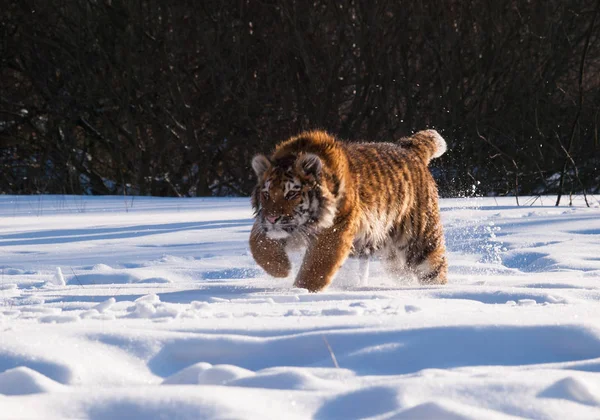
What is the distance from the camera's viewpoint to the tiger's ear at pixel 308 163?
189 inches

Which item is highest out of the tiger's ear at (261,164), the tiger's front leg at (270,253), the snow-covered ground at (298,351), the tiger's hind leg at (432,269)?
the tiger's ear at (261,164)

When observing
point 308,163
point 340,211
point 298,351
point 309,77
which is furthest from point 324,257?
point 309,77

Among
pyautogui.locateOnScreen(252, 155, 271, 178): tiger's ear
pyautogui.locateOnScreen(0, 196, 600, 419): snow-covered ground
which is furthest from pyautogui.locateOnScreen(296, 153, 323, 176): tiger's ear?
pyautogui.locateOnScreen(0, 196, 600, 419): snow-covered ground

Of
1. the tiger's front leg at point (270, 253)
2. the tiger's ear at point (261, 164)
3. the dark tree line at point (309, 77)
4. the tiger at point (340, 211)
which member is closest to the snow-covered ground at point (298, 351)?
the tiger's front leg at point (270, 253)

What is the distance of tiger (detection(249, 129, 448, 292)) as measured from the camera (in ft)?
15.7

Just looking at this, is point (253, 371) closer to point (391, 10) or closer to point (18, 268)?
point (18, 268)

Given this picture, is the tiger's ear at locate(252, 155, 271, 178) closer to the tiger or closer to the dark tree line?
the tiger

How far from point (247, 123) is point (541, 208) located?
18.3ft

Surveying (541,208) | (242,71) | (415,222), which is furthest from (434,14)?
(415,222)

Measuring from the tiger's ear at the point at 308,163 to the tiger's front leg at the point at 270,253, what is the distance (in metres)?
0.44

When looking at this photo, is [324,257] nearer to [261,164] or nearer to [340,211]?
[340,211]

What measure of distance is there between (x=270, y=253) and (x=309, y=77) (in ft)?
26.5

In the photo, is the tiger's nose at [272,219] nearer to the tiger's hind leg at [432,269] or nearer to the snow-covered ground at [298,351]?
the snow-covered ground at [298,351]

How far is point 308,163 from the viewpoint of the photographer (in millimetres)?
4797
